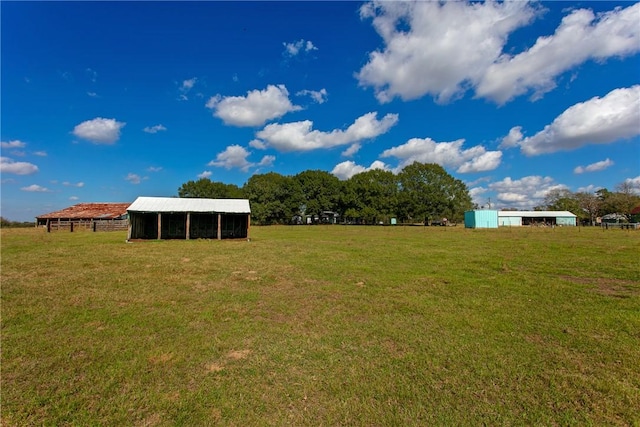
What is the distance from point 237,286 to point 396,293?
4.01 meters

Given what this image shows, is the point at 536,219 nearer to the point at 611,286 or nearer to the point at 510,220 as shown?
the point at 510,220

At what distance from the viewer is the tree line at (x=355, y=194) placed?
179ft

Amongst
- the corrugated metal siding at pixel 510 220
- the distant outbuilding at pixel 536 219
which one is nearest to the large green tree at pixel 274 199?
the distant outbuilding at pixel 536 219

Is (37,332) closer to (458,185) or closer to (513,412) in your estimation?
(513,412)

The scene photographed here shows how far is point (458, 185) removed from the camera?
184 ft

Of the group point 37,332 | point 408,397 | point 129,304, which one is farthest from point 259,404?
point 129,304

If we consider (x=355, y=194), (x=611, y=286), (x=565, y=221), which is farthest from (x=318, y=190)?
(x=611, y=286)

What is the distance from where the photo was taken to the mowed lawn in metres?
2.80

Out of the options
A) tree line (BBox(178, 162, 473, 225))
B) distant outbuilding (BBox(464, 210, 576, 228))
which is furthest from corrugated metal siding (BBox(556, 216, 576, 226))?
tree line (BBox(178, 162, 473, 225))

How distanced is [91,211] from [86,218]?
281cm

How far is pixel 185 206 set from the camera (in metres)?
23.0

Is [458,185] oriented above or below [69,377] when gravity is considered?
above

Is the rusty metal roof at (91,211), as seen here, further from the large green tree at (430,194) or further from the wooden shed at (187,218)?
the large green tree at (430,194)

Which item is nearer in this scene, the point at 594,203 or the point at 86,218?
the point at 86,218
